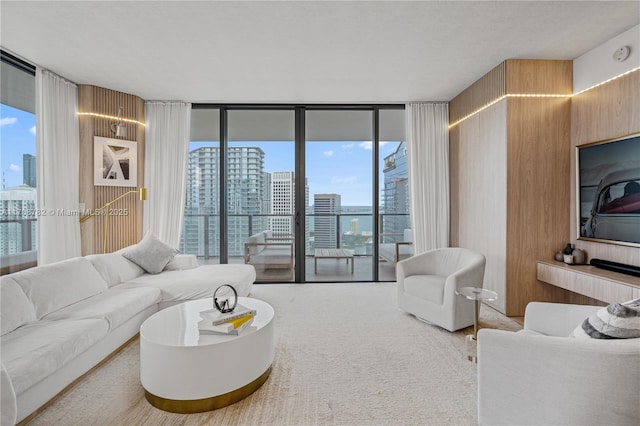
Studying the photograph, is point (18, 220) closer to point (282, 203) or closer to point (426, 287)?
point (282, 203)

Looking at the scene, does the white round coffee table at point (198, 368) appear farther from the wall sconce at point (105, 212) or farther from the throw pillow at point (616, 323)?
the wall sconce at point (105, 212)

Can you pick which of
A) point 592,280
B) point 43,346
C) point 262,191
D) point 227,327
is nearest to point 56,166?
point 262,191

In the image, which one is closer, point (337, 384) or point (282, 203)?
point (337, 384)

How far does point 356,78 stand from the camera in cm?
382

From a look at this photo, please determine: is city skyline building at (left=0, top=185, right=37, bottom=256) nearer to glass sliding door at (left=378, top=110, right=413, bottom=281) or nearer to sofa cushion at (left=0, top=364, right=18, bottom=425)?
sofa cushion at (left=0, top=364, right=18, bottom=425)

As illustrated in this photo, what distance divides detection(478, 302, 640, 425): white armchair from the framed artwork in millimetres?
4608

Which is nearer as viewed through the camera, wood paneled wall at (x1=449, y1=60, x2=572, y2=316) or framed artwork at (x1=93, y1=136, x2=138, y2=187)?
wood paneled wall at (x1=449, y1=60, x2=572, y2=316)

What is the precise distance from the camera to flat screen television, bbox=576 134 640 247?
9.11ft

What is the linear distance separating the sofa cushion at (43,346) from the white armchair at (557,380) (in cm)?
232

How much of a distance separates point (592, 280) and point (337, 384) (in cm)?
236

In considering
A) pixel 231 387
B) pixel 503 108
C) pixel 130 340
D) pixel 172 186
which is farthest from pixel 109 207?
pixel 503 108

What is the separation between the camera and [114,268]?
Result: 3283 mm

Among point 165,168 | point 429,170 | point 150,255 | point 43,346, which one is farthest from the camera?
point 429,170

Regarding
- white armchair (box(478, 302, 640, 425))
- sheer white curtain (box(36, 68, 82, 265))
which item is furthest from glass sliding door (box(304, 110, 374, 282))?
white armchair (box(478, 302, 640, 425))
